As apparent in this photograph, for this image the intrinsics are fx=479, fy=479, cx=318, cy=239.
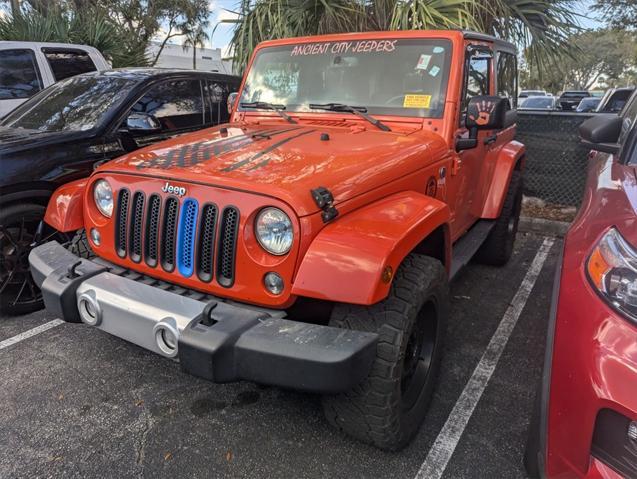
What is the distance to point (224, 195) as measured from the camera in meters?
2.10

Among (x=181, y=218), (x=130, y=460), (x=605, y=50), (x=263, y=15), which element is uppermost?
(x=605, y=50)

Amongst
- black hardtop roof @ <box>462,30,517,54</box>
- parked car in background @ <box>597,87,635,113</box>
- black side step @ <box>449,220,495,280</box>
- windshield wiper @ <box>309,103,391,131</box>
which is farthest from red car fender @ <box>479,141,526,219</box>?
parked car in background @ <box>597,87,635,113</box>

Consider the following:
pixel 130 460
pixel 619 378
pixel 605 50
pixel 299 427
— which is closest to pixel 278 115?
pixel 299 427

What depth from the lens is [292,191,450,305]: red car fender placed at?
1.83 metres

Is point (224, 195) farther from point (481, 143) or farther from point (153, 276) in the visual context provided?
point (481, 143)

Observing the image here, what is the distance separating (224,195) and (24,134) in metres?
2.70

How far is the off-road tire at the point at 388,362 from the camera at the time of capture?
199 cm

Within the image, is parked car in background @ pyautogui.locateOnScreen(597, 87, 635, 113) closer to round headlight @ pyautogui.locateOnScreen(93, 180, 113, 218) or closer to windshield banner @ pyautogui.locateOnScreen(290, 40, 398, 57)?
windshield banner @ pyautogui.locateOnScreen(290, 40, 398, 57)

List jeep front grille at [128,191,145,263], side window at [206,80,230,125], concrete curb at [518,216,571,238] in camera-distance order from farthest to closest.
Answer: concrete curb at [518,216,571,238], side window at [206,80,230,125], jeep front grille at [128,191,145,263]

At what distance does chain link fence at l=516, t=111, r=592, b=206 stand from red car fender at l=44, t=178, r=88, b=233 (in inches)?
222

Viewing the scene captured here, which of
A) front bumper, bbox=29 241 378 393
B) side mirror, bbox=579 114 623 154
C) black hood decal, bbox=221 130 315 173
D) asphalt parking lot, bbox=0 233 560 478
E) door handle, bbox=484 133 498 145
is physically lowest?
asphalt parking lot, bbox=0 233 560 478

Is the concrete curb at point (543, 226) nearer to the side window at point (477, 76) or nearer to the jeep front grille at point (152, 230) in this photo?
the side window at point (477, 76)

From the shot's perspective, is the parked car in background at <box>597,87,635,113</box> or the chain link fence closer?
the chain link fence

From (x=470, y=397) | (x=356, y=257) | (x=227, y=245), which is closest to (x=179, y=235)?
(x=227, y=245)
